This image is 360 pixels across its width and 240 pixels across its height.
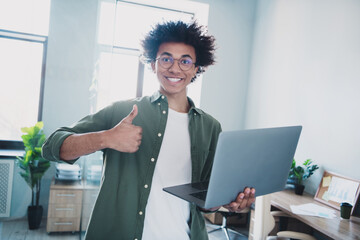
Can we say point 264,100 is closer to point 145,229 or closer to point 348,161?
point 348,161

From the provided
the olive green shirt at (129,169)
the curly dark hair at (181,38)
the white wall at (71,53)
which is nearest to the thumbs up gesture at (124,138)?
the olive green shirt at (129,169)

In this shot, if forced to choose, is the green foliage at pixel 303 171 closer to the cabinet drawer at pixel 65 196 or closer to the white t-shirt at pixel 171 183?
the white t-shirt at pixel 171 183

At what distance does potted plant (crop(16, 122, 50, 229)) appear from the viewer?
2.79 m

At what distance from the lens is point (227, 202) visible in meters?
0.93

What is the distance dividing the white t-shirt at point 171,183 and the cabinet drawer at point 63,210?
178cm

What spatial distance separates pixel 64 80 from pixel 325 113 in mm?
2170

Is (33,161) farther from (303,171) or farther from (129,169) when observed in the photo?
(303,171)

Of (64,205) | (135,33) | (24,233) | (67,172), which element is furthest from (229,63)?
(24,233)

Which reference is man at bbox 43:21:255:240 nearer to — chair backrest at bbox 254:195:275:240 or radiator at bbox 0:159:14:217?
chair backrest at bbox 254:195:275:240

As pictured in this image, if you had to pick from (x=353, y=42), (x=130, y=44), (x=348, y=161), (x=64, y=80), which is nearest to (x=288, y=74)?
(x=353, y=42)

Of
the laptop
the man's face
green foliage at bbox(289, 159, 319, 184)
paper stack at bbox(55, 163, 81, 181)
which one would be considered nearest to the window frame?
paper stack at bbox(55, 163, 81, 181)

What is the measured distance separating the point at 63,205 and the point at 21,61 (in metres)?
1.30

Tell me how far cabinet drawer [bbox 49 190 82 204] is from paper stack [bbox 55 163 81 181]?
151 mm

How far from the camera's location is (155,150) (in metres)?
1.15
